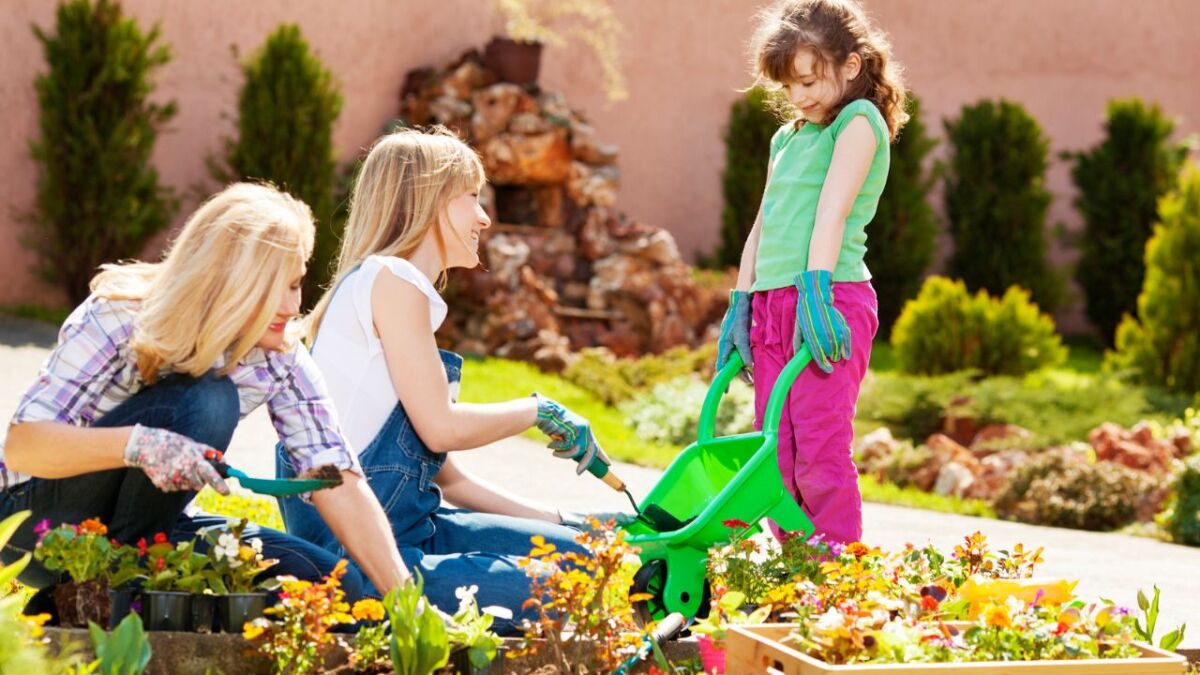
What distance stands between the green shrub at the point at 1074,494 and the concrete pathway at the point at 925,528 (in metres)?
0.25

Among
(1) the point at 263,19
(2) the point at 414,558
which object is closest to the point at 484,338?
(1) the point at 263,19

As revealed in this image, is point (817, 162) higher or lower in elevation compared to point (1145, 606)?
higher

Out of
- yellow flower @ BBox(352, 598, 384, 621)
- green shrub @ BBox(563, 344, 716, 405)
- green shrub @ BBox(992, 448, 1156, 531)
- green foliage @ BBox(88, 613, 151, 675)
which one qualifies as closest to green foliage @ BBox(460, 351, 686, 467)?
green shrub @ BBox(563, 344, 716, 405)

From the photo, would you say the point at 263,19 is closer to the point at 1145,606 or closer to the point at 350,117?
the point at 350,117

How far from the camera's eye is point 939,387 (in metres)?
9.08

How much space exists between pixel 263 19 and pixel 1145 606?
10012mm

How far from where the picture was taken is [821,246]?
12.5 ft

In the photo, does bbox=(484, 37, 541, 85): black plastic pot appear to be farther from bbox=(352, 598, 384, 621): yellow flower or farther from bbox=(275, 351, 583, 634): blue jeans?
bbox=(352, 598, 384, 621): yellow flower

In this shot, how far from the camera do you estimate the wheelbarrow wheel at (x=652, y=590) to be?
130 inches

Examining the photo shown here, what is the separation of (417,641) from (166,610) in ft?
1.77

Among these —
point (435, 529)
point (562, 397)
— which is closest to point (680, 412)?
point (562, 397)

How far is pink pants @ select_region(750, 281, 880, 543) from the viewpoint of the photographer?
381 cm

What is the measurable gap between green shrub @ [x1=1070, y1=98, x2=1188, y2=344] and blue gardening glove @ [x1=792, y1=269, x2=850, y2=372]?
12506 mm

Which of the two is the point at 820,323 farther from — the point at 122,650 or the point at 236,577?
the point at 122,650
